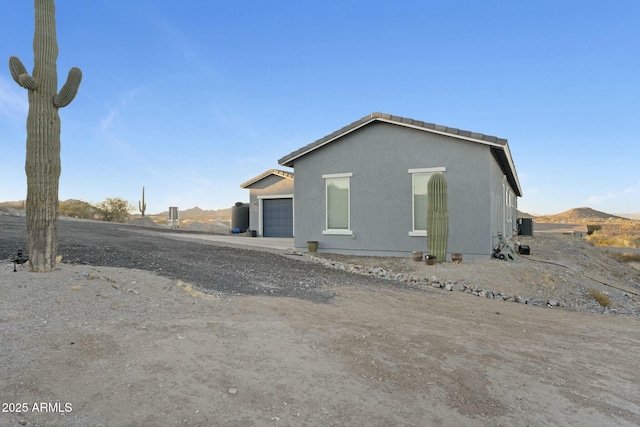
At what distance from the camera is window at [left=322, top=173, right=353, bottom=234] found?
546 inches

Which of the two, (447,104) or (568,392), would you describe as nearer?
(568,392)

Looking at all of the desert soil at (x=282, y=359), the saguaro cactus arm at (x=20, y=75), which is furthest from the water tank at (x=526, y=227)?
the saguaro cactus arm at (x=20, y=75)

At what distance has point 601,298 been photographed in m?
9.54

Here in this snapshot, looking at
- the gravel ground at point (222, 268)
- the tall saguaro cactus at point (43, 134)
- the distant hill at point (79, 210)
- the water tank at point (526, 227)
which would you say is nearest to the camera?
the tall saguaro cactus at point (43, 134)

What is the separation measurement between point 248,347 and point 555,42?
16177mm

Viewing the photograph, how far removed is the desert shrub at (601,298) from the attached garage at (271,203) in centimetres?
1508

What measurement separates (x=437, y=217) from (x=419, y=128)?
122 inches

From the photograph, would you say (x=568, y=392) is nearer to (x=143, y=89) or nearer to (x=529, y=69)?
(x=529, y=69)

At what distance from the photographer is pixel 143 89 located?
15773mm

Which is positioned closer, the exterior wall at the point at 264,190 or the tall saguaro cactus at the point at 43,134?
the tall saguaro cactus at the point at 43,134

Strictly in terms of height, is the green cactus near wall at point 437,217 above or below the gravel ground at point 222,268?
above

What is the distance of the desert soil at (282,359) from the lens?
2945mm

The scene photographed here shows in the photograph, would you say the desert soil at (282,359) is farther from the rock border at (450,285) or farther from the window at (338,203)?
the window at (338,203)

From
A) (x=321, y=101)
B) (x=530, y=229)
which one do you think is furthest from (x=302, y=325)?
(x=530, y=229)
